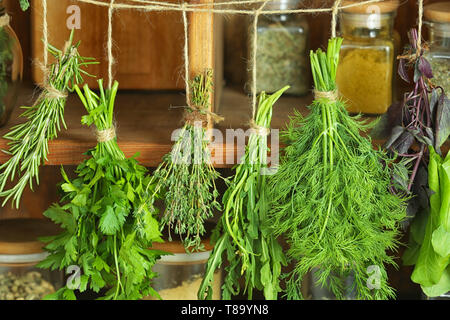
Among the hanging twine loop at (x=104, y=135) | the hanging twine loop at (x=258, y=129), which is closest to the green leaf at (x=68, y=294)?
the hanging twine loop at (x=104, y=135)

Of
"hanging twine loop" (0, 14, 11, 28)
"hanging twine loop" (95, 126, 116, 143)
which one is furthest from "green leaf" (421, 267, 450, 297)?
"hanging twine loop" (0, 14, 11, 28)

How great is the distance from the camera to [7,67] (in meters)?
1.18

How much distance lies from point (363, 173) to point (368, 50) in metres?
0.31

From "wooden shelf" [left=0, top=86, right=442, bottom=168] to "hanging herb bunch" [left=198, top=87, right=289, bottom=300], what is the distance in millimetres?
59

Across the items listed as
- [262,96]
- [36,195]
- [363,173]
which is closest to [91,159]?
[262,96]

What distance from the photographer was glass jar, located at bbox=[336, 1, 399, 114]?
50.2 inches

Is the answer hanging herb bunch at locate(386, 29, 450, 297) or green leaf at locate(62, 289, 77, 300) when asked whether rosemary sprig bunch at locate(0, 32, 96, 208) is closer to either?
green leaf at locate(62, 289, 77, 300)

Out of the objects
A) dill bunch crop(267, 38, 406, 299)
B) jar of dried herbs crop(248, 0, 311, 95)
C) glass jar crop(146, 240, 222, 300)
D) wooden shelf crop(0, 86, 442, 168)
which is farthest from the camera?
jar of dried herbs crop(248, 0, 311, 95)

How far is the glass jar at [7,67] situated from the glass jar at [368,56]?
57 cm

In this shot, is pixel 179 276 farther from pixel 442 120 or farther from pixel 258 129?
pixel 442 120

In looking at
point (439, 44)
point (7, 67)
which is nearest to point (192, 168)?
point (7, 67)

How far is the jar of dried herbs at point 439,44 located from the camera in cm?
119

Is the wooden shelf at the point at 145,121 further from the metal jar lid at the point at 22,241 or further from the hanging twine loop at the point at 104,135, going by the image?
the metal jar lid at the point at 22,241

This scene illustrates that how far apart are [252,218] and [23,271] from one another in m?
0.45
